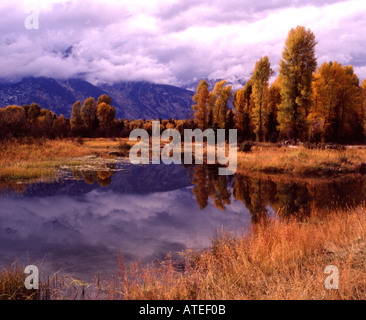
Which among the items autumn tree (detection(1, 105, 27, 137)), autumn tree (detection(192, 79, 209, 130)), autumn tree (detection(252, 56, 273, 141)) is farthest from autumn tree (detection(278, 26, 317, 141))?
autumn tree (detection(1, 105, 27, 137))

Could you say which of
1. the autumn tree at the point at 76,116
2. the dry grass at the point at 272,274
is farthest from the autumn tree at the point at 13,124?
the autumn tree at the point at 76,116

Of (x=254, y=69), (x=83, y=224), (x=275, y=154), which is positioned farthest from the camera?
(x=254, y=69)

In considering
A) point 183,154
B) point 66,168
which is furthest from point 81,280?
point 183,154

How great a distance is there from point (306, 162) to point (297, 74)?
40.9 ft

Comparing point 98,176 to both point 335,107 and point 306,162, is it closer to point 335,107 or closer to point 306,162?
point 306,162

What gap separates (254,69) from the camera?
128ft

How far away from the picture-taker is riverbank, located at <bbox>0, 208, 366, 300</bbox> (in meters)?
4.57

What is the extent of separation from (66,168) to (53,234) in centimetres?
1419

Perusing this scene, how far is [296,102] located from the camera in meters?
29.7

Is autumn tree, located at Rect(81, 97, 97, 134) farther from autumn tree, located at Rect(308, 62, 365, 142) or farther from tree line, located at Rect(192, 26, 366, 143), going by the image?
autumn tree, located at Rect(308, 62, 365, 142)

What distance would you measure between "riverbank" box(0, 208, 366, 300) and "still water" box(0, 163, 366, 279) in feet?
3.60

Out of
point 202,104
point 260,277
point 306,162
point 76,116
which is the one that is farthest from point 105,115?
point 260,277

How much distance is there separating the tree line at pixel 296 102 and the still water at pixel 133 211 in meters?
13.5
